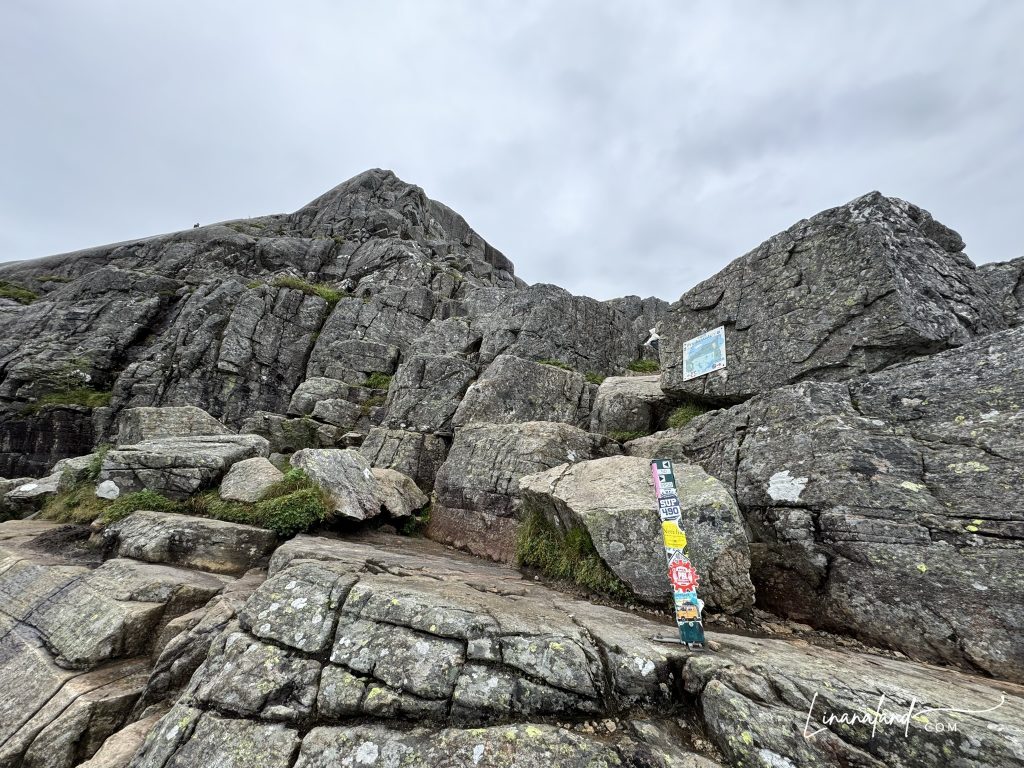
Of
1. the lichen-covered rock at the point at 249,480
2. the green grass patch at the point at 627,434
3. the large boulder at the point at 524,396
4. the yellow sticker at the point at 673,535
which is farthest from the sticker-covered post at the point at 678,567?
the lichen-covered rock at the point at 249,480

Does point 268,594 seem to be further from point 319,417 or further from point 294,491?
point 319,417

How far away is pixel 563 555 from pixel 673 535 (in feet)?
13.6

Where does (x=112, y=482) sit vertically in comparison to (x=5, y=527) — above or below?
above

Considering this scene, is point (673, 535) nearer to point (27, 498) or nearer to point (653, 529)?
point (653, 529)

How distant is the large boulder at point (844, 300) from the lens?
32.6ft

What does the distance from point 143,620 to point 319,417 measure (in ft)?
55.2

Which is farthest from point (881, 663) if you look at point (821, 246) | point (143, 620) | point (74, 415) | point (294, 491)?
point (74, 415)

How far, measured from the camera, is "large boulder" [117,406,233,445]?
63.5ft

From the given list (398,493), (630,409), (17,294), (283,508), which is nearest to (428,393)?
(398,493)

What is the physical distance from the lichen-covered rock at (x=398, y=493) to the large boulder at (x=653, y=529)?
24.4 feet

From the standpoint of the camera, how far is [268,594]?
7195 millimetres

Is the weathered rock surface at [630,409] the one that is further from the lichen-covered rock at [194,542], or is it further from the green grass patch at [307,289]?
the green grass patch at [307,289]

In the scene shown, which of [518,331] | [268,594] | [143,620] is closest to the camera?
[268,594]

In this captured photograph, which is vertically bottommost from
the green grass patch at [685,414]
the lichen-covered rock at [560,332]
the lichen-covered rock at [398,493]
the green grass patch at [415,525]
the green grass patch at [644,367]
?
the green grass patch at [415,525]
